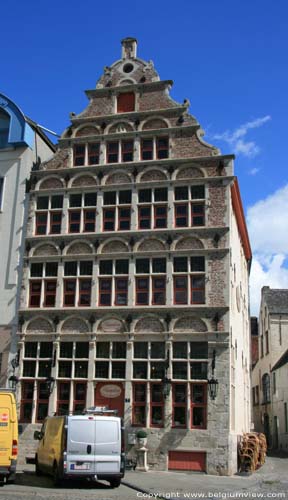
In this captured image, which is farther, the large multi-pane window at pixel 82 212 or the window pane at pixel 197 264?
the large multi-pane window at pixel 82 212

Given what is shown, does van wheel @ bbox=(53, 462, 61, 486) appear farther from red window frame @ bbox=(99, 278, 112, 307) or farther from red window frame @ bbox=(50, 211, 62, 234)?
red window frame @ bbox=(50, 211, 62, 234)

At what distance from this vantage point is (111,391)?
21.7 m

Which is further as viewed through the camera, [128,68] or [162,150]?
[128,68]

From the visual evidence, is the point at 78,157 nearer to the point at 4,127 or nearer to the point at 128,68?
the point at 4,127

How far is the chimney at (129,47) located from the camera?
85.0 ft

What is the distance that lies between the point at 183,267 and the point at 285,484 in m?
8.57

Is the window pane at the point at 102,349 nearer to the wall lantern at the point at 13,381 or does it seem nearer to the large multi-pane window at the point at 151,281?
the large multi-pane window at the point at 151,281

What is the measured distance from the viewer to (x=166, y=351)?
21422mm

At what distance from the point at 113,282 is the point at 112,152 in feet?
19.4

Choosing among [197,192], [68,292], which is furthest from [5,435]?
[197,192]

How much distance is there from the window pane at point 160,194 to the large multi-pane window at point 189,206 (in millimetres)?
425

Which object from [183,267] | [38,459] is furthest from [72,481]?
[183,267]

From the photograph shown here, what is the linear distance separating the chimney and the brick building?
56 cm

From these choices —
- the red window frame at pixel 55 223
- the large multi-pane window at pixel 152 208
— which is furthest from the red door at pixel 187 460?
the red window frame at pixel 55 223
